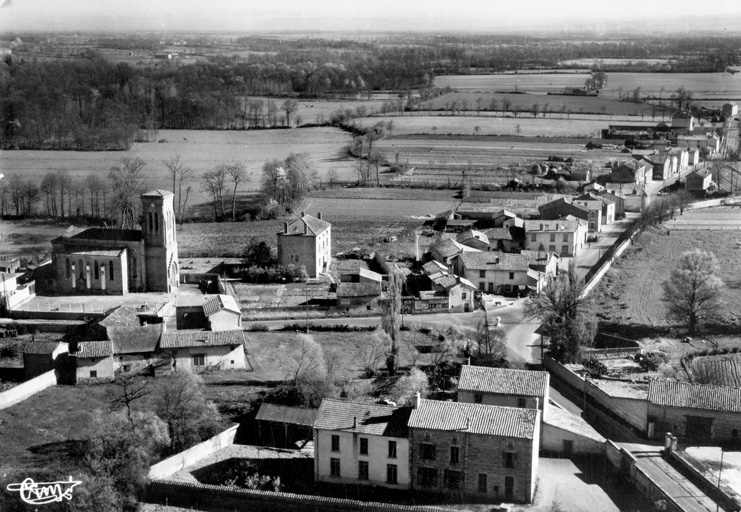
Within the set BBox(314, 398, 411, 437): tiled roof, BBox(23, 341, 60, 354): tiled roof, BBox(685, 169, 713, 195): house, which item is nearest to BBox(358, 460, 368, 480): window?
BBox(314, 398, 411, 437): tiled roof

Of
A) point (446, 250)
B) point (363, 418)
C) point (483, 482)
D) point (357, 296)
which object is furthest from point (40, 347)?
point (446, 250)

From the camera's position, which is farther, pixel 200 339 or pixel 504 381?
pixel 200 339

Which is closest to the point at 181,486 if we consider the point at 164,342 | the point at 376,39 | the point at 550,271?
the point at 164,342

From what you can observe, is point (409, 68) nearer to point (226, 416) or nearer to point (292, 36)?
point (292, 36)

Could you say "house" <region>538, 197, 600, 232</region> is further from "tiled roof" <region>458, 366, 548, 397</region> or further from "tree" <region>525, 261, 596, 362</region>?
"tiled roof" <region>458, 366, 548, 397</region>

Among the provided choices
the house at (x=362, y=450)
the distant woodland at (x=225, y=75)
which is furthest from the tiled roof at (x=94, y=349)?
the distant woodland at (x=225, y=75)

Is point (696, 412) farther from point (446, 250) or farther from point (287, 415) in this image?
point (446, 250)

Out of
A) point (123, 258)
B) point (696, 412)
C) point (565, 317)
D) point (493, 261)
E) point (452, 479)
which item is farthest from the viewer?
point (493, 261)
